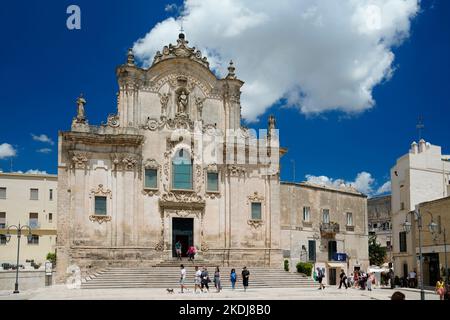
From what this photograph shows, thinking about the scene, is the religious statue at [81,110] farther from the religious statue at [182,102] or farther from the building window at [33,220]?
the building window at [33,220]

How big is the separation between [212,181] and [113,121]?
737 centimetres

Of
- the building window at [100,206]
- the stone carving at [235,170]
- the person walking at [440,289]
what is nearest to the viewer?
the person walking at [440,289]

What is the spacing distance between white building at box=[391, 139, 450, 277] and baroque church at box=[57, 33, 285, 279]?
11.5 m

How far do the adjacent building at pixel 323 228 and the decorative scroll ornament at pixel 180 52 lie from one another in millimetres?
11116

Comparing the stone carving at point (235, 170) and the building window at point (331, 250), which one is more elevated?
the stone carving at point (235, 170)

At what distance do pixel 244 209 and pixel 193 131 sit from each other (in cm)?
609

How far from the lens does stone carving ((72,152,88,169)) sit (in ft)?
115

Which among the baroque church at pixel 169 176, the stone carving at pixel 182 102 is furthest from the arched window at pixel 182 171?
A: the stone carving at pixel 182 102

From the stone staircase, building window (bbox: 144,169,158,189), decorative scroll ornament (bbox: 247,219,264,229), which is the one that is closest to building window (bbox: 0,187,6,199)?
building window (bbox: 144,169,158,189)

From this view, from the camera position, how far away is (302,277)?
35.2m

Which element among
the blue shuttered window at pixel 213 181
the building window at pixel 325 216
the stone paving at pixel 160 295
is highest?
the blue shuttered window at pixel 213 181

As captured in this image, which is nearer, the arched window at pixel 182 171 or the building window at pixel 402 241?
the arched window at pixel 182 171

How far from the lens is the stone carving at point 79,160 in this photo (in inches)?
1381

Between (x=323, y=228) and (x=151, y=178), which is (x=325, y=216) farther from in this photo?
(x=151, y=178)
